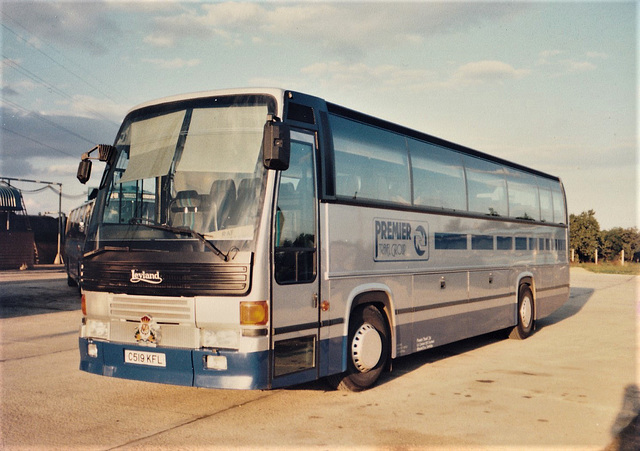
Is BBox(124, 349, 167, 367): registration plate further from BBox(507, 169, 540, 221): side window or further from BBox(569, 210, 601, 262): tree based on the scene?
BBox(569, 210, 601, 262): tree

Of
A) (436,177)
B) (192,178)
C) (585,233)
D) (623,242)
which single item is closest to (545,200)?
(436,177)

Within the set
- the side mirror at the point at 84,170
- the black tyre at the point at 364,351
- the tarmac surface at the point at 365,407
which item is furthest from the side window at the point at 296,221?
the side mirror at the point at 84,170

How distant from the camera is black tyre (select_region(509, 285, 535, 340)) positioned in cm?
1280

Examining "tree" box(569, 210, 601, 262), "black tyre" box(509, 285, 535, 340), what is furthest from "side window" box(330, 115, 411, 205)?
"tree" box(569, 210, 601, 262)

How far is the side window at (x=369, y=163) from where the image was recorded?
770 centimetres

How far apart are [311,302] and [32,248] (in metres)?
37.0

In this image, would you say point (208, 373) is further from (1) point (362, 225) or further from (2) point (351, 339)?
(1) point (362, 225)

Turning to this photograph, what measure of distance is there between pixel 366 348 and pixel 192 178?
2.99m

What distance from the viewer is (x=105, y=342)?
6.79m

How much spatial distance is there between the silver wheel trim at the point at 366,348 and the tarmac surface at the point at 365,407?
1.17ft

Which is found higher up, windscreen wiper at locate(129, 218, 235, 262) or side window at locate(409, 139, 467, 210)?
side window at locate(409, 139, 467, 210)

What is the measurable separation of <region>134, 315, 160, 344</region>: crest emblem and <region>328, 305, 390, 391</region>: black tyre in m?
2.27

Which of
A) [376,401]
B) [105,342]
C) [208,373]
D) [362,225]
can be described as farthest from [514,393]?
[105,342]

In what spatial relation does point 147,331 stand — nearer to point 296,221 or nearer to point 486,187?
point 296,221
